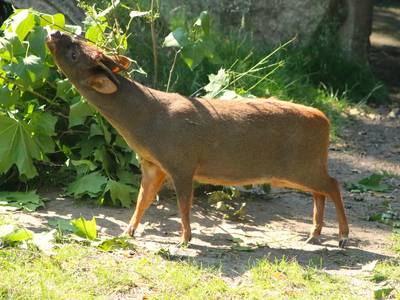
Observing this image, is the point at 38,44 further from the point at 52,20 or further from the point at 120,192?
the point at 120,192

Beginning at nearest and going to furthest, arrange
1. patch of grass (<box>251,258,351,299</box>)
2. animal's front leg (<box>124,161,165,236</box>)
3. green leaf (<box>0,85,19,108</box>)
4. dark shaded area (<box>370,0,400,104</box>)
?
patch of grass (<box>251,258,351,299</box>), animal's front leg (<box>124,161,165,236</box>), green leaf (<box>0,85,19,108</box>), dark shaded area (<box>370,0,400,104</box>)

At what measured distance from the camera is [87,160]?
6215 millimetres

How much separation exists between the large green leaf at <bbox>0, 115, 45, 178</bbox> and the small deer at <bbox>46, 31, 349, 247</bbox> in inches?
36.7

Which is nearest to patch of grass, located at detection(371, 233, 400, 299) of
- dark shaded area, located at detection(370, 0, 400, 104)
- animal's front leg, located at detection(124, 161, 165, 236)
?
animal's front leg, located at detection(124, 161, 165, 236)

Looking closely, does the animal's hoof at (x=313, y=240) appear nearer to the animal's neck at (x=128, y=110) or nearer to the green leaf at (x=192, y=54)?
the animal's neck at (x=128, y=110)

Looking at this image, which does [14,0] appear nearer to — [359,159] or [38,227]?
[38,227]

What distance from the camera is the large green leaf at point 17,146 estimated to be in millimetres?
6020

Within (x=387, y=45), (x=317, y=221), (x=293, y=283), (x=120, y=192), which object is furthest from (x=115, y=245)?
(x=387, y=45)

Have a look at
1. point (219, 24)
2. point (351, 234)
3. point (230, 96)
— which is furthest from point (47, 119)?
point (219, 24)

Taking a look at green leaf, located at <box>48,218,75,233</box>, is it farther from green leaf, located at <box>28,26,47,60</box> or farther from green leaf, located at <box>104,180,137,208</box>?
green leaf, located at <box>28,26,47,60</box>

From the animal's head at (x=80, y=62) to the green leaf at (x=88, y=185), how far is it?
1071 millimetres

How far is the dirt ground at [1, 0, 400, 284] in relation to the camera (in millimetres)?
5293

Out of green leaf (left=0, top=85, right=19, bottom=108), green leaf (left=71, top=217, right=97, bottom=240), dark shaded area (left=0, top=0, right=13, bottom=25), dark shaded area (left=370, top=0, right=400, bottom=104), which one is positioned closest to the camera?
green leaf (left=71, top=217, right=97, bottom=240)

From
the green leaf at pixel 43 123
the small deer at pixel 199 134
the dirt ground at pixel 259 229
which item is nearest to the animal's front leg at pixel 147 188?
the small deer at pixel 199 134
